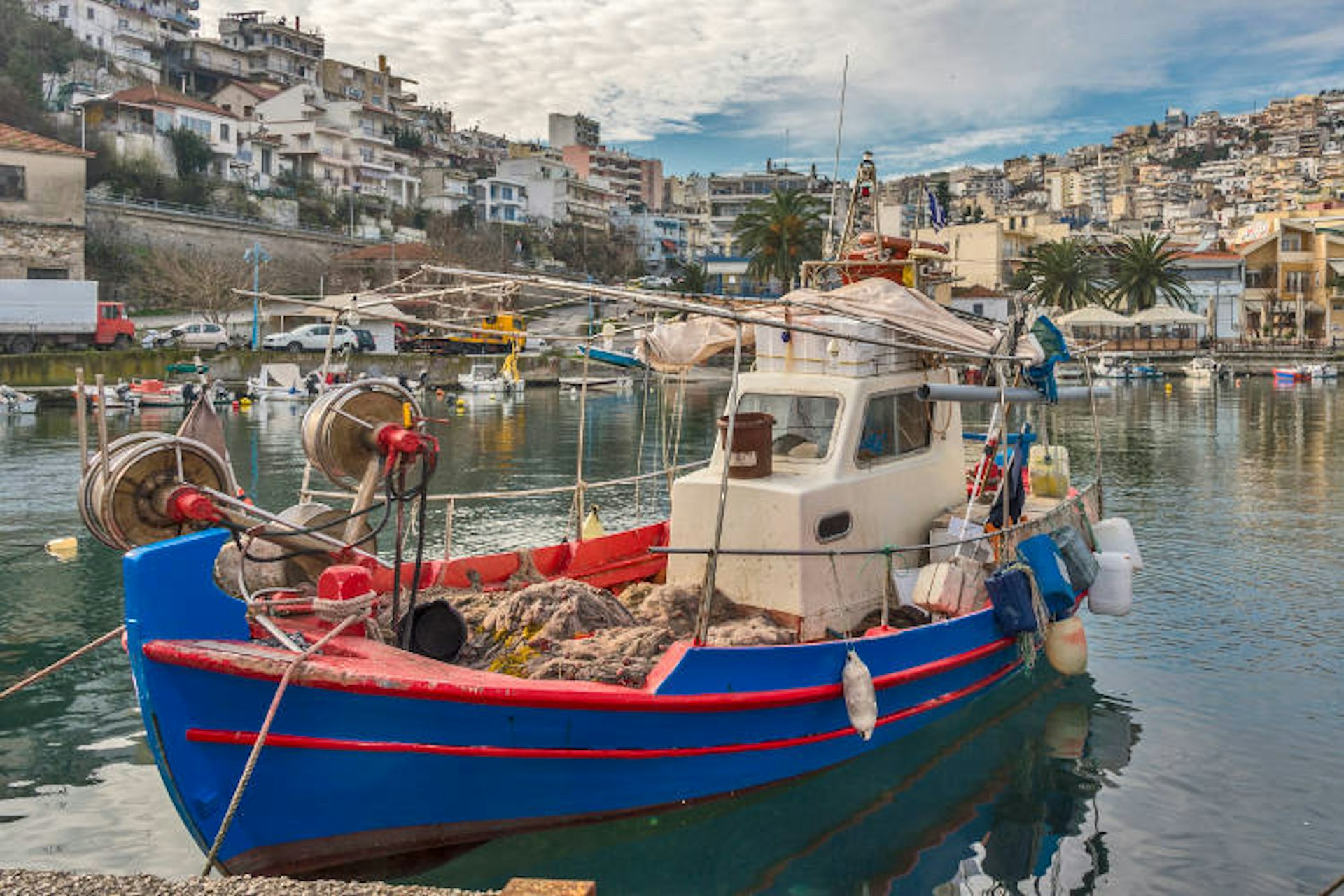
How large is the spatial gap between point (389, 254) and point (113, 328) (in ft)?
80.6

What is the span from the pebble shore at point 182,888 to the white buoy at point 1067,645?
22.8 feet

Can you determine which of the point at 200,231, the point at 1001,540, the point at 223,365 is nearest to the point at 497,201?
the point at 200,231

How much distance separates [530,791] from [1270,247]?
314 ft

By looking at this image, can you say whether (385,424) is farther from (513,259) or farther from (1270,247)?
(1270,247)

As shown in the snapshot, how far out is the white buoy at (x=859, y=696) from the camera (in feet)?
26.2

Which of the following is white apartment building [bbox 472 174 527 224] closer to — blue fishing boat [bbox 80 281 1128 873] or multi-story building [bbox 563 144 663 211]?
multi-story building [bbox 563 144 663 211]

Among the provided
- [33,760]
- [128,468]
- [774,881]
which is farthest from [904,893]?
[33,760]

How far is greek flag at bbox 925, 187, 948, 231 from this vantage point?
48.8ft

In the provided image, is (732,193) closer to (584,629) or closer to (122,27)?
(122,27)

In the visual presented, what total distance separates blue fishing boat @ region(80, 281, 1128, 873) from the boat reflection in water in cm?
25

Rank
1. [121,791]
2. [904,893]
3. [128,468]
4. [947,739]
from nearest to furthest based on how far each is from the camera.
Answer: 1. [128,468]
2. [904,893]
3. [121,791]
4. [947,739]

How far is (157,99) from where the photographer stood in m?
72.2

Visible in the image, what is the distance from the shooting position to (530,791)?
7.17m

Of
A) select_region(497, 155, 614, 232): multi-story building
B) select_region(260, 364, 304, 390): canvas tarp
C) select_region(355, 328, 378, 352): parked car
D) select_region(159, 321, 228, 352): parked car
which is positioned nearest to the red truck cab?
select_region(159, 321, 228, 352): parked car
